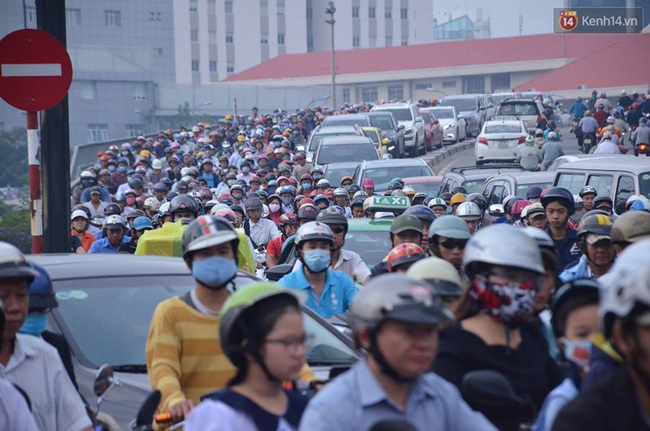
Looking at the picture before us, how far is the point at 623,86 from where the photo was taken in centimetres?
6738

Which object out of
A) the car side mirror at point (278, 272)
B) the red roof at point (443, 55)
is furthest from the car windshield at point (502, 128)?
the red roof at point (443, 55)

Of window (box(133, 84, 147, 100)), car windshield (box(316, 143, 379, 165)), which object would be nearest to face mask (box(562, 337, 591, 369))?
car windshield (box(316, 143, 379, 165))

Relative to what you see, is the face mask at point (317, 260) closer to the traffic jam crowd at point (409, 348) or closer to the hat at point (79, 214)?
the traffic jam crowd at point (409, 348)

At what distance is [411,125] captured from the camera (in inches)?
1618

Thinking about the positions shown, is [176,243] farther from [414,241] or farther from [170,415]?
[170,415]

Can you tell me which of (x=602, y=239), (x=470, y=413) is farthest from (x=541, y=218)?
(x=470, y=413)

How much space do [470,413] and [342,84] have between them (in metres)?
78.3

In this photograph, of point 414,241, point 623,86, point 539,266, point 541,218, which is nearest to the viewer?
point 539,266

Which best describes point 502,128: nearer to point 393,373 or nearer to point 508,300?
point 508,300

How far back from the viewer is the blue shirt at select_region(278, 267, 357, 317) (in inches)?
313

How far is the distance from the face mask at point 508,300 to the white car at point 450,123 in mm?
42906

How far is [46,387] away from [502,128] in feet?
106

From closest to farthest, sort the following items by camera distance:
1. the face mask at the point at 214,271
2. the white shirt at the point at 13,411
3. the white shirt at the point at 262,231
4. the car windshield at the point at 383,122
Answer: the white shirt at the point at 13,411 → the face mask at the point at 214,271 → the white shirt at the point at 262,231 → the car windshield at the point at 383,122

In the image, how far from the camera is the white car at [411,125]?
40.4 m
